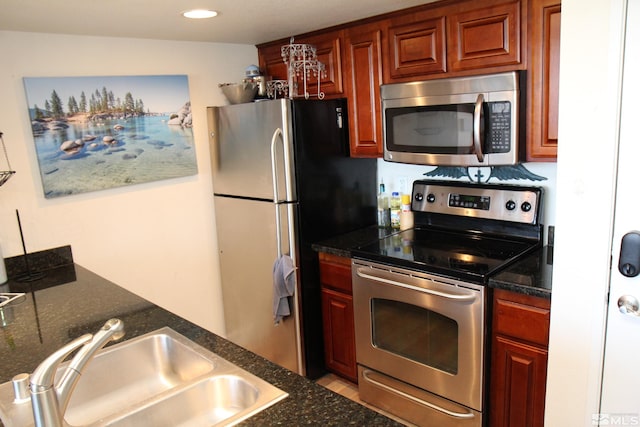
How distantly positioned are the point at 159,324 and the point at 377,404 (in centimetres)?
138

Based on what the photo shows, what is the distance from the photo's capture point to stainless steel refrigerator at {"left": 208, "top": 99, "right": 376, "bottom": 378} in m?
2.69

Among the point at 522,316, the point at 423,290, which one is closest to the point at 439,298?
the point at 423,290

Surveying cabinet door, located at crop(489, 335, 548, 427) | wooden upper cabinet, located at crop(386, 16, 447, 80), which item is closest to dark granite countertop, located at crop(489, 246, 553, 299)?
cabinet door, located at crop(489, 335, 548, 427)

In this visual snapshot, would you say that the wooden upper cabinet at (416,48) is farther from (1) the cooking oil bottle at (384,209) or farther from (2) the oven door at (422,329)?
(2) the oven door at (422,329)

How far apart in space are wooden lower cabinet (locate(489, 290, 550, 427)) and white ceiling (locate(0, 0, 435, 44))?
1.42m

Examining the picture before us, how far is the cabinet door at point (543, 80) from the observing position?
79.0 inches

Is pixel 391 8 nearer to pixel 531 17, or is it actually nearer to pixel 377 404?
pixel 531 17

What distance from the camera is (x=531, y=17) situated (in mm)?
2049

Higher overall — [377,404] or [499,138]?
[499,138]

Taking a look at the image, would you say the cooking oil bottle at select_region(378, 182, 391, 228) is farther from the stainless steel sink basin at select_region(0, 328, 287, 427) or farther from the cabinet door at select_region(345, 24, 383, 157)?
the stainless steel sink basin at select_region(0, 328, 287, 427)

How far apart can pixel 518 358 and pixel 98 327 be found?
1.63 metres

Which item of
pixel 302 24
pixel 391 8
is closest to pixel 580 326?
pixel 391 8

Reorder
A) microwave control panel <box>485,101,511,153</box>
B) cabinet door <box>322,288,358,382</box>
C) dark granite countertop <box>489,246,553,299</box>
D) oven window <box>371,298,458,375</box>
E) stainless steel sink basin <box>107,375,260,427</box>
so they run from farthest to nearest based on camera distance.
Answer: cabinet door <box>322,288,358,382</box> < oven window <box>371,298,458,375</box> < microwave control panel <box>485,101,511,153</box> < dark granite countertop <box>489,246,553,299</box> < stainless steel sink basin <box>107,375,260,427</box>

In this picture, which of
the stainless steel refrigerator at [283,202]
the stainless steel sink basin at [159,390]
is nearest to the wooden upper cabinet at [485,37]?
the stainless steel refrigerator at [283,202]
